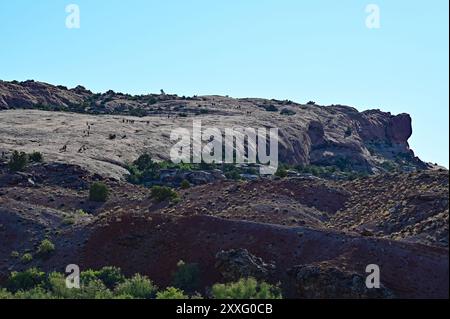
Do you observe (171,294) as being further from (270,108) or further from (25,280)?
(270,108)

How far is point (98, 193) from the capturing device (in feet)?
171

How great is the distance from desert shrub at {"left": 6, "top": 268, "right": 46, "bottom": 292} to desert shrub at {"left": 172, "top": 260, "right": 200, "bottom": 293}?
709 centimetres

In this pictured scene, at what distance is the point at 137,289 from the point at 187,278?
2343 millimetres

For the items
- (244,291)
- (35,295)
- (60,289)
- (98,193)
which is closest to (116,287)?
(60,289)

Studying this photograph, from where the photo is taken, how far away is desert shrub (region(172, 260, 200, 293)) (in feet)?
109

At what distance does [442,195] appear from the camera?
3766 centimetres

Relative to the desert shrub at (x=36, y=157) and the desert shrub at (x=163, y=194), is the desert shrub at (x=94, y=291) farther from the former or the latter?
the desert shrub at (x=36, y=157)

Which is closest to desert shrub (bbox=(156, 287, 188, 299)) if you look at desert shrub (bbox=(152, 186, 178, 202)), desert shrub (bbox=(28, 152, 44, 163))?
desert shrub (bbox=(152, 186, 178, 202))

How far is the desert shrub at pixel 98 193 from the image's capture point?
2044 inches

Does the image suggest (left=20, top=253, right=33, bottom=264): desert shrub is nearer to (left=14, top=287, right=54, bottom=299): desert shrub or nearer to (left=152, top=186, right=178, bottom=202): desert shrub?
(left=14, top=287, right=54, bottom=299): desert shrub

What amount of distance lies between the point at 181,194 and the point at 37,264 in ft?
47.0

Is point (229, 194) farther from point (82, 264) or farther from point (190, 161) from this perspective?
point (190, 161)

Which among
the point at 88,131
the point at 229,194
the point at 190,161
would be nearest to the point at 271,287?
the point at 229,194

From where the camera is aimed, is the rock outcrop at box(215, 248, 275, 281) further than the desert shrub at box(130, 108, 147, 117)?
No
